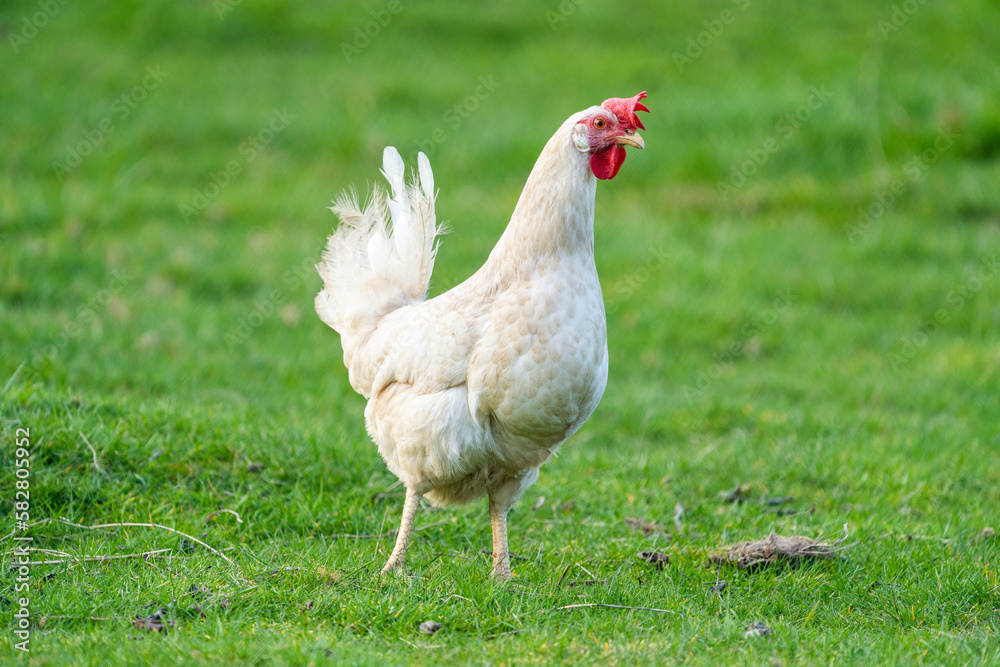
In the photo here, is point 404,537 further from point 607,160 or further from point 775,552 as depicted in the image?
point 607,160

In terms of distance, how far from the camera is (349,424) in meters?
6.32

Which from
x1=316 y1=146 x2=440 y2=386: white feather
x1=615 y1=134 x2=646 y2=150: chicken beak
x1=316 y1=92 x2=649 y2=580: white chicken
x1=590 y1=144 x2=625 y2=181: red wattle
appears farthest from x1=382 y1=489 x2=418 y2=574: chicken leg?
x1=615 y1=134 x2=646 y2=150: chicken beak

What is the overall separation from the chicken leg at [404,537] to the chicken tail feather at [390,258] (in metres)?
0.92

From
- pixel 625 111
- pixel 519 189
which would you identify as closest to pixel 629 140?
pixel 625 111

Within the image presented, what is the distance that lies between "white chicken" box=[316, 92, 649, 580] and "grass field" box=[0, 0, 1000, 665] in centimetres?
48

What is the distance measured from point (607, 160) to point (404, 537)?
75.9 inches

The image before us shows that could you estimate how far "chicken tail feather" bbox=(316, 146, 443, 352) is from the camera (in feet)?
16.0

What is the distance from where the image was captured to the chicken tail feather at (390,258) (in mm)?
4883

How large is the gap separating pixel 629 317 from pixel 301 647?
18.2ft

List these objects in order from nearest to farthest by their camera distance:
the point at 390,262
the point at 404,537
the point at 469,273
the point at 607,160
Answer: the point at 607,160 → the point at 404,537 → the point at 390,262 → the point at 469,273

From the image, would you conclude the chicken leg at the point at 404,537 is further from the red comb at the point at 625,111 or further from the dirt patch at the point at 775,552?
the red comb at the point at 625,111

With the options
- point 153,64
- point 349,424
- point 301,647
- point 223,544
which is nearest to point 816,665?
point 301,647

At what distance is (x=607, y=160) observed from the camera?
13.3 ft

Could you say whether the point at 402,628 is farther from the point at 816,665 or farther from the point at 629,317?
the point at 629,317
